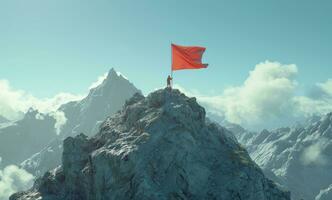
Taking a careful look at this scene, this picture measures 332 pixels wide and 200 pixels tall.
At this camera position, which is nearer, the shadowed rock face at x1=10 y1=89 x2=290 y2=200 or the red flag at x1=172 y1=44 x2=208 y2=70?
the shadowed rock face at x1=10 y1=89 x2=290 y2=200

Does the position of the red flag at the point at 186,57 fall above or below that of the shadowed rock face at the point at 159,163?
above

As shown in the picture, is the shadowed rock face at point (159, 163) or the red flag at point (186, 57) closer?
the shadowed rock face at point (159, 163)

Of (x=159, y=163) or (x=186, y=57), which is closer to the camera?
(x=159, y=163)

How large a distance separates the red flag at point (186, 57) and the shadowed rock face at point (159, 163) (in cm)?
574

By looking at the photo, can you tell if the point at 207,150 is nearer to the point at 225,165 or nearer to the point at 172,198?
the point at 225,165

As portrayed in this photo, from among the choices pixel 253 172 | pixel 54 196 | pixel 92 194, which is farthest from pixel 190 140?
pixel 54 196

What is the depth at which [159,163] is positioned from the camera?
71375 mm

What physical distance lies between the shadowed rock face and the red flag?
5.74m

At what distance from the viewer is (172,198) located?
66938mm

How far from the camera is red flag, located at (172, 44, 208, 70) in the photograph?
81562 millimetres

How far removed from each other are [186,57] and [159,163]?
21056 mm

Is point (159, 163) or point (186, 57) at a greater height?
point (186, 57)

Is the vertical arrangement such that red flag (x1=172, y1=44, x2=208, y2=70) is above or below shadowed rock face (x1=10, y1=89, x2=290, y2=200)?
above

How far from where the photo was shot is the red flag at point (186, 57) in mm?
81562
